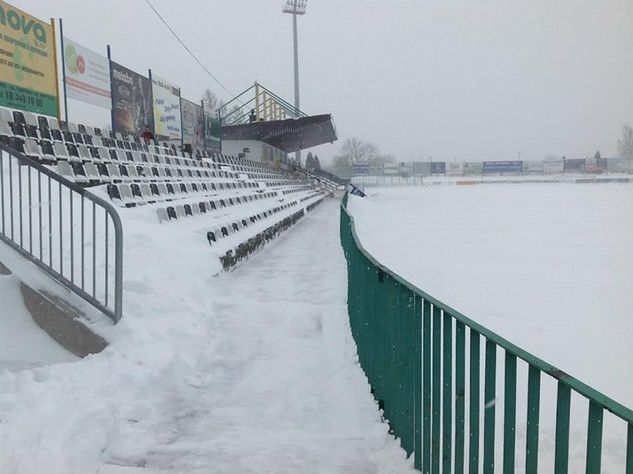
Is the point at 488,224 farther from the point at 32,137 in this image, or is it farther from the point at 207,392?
the point at 207,392

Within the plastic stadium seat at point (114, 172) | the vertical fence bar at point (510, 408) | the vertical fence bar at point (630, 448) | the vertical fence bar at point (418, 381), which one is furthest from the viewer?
the plastic stadium seat at point (114, 172)

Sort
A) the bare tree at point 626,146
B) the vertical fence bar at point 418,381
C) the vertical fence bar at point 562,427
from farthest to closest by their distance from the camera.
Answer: the bare tree at point 626,146 < the vertical fence bar at point 418,381 < the vertical fence bar at point 562,427

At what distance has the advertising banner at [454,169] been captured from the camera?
103 metres

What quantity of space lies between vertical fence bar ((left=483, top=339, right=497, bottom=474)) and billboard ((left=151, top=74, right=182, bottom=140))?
58.6ft

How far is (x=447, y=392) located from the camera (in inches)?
102

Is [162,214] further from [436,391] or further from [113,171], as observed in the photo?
[436,391]

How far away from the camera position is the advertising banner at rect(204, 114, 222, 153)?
79.7 feet

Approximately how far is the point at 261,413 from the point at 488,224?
18.5 metres

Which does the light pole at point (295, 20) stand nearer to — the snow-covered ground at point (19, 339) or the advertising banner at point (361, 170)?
the advertising banner at point (361, 170)

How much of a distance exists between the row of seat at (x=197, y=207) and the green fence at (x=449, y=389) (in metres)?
5.16

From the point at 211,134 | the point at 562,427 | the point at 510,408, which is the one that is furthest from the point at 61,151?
the point at 211,134

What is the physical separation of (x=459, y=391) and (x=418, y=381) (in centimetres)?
55

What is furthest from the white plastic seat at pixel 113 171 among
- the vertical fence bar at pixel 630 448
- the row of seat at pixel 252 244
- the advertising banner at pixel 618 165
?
the advertising banner at pixel 618 165

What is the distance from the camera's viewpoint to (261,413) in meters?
3.95
